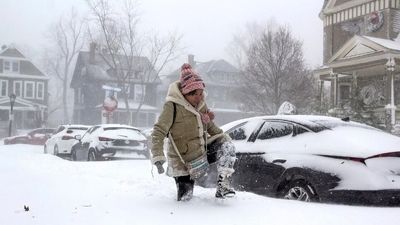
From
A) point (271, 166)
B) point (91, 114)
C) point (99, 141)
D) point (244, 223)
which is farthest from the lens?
point (91, 114)

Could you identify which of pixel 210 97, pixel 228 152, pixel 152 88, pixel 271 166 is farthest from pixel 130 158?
pixel 210 97

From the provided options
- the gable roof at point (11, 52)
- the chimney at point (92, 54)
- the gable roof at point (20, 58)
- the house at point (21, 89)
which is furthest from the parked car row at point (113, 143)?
the gable roof at point (11, 52)

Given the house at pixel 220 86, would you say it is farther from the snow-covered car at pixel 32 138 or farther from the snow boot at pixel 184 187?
the snow boot at pixel 184 187

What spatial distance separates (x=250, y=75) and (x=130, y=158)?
48.4ft

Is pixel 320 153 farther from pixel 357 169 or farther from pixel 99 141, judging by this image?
pixel 99 141

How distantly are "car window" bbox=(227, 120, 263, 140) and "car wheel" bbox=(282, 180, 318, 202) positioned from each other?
1282mm

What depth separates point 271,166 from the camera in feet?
20.1

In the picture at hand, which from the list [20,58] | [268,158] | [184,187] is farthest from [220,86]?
[184,187]

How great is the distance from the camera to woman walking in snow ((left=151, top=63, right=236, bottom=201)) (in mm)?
4719

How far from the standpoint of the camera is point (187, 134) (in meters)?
4.77

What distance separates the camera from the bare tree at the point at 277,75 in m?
25.2

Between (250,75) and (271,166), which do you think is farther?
(250,75)

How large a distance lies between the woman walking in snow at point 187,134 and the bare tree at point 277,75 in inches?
808

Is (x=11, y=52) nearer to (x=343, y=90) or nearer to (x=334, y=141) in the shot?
(x=343, y=90)
